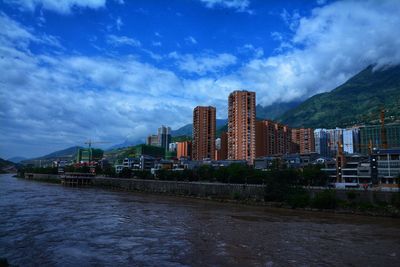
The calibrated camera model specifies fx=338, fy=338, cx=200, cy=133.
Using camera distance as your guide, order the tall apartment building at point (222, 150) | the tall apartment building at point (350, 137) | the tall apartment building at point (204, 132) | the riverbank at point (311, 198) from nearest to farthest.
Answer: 1. the riverbank at point (311, 198)
2. the tall apartment building at point (350, 137)
3. the tall apartment building at point (204, 132)
4. the tall apartment building at point (222, 150)

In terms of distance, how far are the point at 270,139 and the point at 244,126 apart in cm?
1730

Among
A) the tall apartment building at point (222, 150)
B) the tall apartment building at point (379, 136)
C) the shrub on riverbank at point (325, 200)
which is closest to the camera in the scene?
the shrub on riverbank at point (325, 200)

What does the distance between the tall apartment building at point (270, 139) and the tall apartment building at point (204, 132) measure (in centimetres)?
1746

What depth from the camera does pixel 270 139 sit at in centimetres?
10388

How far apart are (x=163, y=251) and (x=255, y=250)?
4.97 metres

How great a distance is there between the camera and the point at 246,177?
6088 cm

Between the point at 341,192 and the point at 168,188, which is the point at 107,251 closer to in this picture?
the point at 341,192

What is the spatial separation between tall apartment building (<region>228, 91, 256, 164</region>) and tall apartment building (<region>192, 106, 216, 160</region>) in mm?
17804

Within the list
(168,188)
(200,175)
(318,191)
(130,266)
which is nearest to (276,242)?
(130,266)

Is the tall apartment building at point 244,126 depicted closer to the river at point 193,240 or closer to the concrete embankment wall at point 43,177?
the concrete embankment wall at point 43,177

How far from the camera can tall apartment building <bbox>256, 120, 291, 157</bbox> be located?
10007 cm

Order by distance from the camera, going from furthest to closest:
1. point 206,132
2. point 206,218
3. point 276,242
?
point 206,132 → point 206,218 → point 276,242

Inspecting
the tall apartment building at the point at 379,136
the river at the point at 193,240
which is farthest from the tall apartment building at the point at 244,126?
the river at the point at 193,240

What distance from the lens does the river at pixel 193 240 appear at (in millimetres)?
16047
